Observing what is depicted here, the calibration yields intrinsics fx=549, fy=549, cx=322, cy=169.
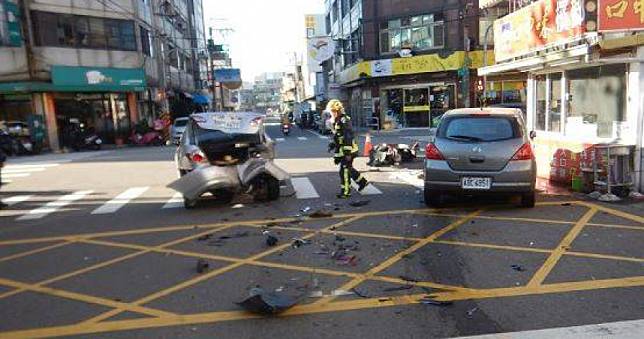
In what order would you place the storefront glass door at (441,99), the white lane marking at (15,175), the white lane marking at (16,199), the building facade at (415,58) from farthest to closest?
the storefront glass door at (441,99)
the building facade at (415,58)
the white lane marking at (15,175)
the white lane marking at (16,199)

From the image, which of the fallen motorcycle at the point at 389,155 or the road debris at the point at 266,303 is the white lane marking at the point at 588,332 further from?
the fallen motorcycle at the point at 389,155

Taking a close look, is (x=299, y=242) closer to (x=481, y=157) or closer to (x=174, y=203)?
(x=481, y=157)

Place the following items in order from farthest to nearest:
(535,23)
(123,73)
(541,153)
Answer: (123,73) → (541,153) → (535,23)

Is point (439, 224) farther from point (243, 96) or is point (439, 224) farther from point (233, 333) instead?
point (243, 96)

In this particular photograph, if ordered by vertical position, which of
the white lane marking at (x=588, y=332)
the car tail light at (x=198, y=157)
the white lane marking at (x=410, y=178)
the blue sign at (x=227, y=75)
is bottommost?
the white lane marking at (x=410, y=178)

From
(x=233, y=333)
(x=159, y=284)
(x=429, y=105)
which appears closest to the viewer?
(x=233, y=333)

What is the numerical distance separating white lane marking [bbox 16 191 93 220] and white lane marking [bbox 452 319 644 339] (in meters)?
9.42

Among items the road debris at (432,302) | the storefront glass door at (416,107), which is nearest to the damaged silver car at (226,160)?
the road debris at (432,302)

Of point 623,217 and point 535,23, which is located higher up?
point 535,23

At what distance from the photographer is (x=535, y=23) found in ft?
37.3

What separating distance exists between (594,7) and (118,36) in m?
30.5

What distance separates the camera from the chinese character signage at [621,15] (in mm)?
8680

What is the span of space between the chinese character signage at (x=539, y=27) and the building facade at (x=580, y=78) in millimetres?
18

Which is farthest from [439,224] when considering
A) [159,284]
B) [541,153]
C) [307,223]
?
[541,153]
